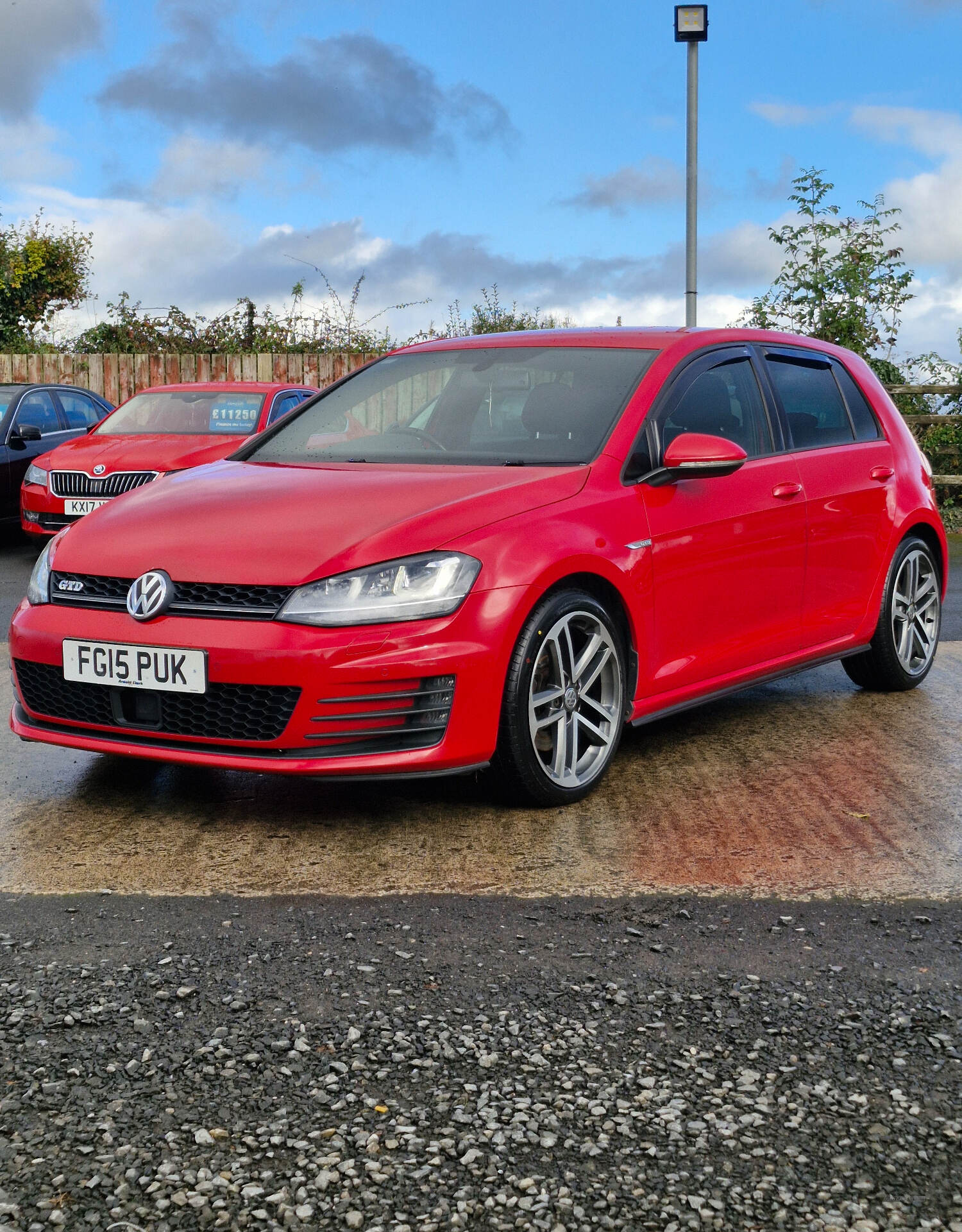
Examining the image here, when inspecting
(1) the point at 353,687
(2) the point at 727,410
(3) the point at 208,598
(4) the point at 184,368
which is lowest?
(1) the point at 353,687

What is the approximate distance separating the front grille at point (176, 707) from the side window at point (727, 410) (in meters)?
1.88

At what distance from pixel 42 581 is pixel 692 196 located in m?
10.7

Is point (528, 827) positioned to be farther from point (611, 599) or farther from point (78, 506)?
point (78, 506)

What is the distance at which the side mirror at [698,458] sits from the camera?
5016mm

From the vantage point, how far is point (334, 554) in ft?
14.0

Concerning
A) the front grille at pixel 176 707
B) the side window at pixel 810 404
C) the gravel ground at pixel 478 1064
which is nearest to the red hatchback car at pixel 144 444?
the side window at pixel 810 404

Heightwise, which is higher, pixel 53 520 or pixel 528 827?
pixel 53 520

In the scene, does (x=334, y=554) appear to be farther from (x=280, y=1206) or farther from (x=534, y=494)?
(x=280, y=1206)

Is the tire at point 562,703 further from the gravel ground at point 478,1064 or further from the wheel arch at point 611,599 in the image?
A: the gravel ground at point 478,1064

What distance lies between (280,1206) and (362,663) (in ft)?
6.59

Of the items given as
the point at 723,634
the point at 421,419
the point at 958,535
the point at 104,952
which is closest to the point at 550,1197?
the point at 104,952

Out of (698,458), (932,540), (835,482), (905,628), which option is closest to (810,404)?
(835,482)

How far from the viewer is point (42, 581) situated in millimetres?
4777

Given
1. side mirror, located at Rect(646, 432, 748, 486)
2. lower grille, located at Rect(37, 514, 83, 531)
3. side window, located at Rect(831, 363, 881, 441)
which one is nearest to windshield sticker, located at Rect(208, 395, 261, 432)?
lower grille, located at Rect(37, 514, 83, 531)
